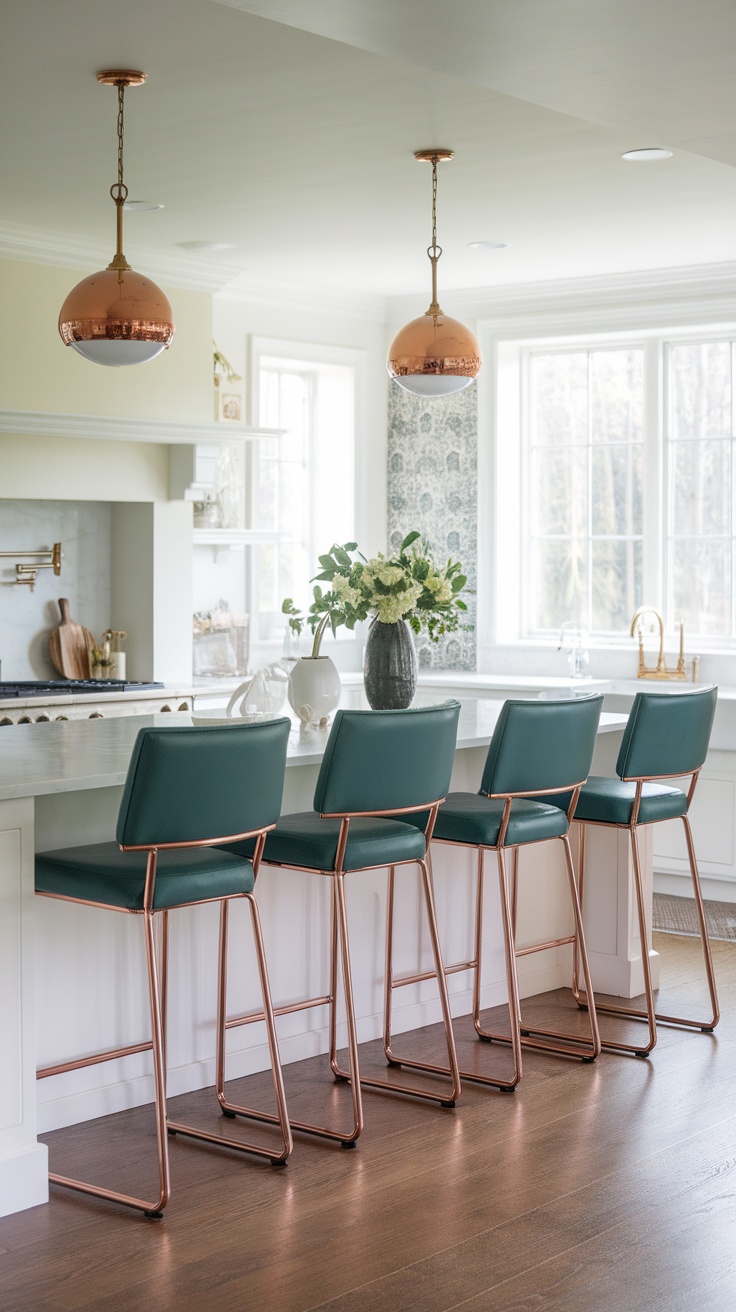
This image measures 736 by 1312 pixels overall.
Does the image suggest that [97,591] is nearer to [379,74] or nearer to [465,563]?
[465,563]

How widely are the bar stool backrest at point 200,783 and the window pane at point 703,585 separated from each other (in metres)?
4.22

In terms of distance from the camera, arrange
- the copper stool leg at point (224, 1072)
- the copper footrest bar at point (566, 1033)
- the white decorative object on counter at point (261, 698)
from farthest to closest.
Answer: the copper footrest bar at point (566, 1033) → the white decorative object on counter at point (261, 698) → the copper stool leg at point (224, 1072)

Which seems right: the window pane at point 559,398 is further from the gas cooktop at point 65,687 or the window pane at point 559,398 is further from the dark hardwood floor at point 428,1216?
the dark hardwood floor at point 428,1216

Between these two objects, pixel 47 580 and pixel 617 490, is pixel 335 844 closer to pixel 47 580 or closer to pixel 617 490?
pixel 47 580

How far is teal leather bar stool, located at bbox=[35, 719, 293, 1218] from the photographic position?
9.82 ft

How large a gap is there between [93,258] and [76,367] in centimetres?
46

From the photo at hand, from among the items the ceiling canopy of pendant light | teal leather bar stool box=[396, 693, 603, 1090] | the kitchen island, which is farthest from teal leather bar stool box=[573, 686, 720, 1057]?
the ceiling canopy of pendant light

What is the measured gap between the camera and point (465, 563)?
7.69 meters

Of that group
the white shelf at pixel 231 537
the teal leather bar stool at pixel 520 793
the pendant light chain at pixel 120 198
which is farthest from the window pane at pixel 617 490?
the pendant light chain at pixel 120 198

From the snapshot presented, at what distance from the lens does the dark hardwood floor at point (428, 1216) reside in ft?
8.96

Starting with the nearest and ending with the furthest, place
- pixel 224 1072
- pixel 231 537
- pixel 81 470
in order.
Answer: pixel 224 1072, pixel 81 470, pixel 231 537

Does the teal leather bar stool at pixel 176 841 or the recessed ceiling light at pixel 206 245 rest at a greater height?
the recessed ceiling light at pixel 206 245

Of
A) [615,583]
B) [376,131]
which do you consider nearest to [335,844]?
[376,131]

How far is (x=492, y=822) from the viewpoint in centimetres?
391
